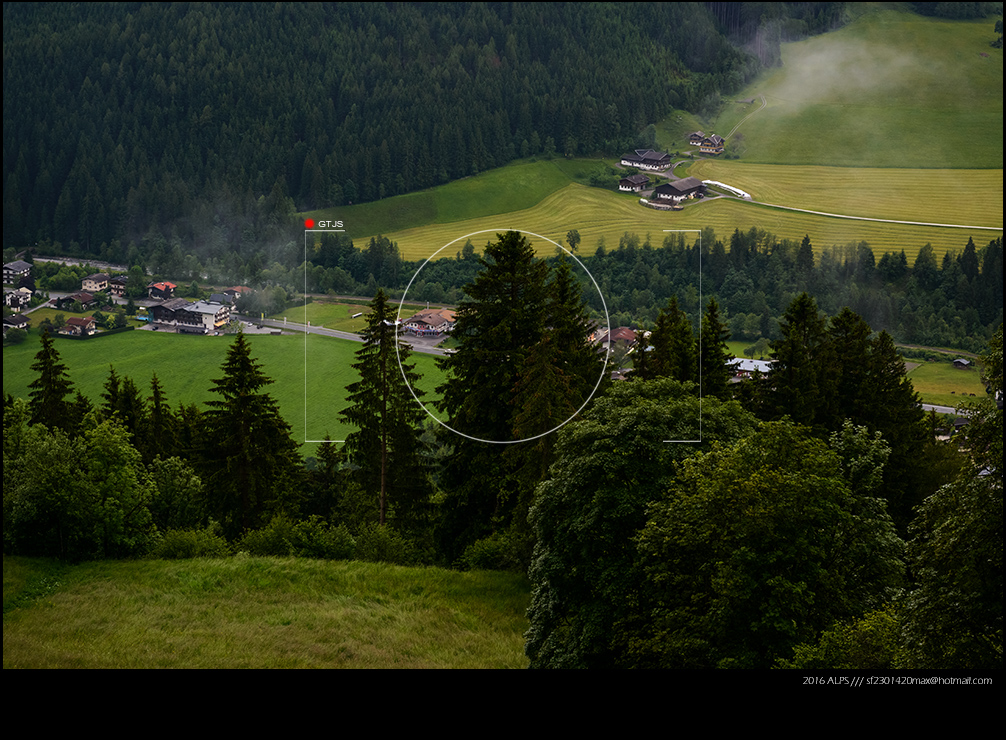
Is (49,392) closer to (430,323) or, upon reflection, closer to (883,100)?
(430,323)

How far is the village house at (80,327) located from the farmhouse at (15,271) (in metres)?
2.25

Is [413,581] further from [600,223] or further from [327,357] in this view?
[600,223]

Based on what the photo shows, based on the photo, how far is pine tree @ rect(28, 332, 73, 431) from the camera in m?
25.6

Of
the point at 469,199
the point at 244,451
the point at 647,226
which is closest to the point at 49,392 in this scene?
the point at 244,451

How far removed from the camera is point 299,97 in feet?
123

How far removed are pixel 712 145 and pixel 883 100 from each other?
6376 millimetres

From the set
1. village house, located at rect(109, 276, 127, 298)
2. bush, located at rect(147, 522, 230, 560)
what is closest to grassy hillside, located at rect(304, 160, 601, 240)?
village house, located at rect(109, 276, 127, 298)

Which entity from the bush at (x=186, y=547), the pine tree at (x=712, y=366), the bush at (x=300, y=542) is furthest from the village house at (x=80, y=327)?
the pine tree at (x=712, y=366)

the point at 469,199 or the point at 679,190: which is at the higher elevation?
the point at 679,190

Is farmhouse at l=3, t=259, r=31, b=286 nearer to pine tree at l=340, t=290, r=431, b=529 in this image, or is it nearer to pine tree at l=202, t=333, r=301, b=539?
pine tree at l=202, t=333, r=301, b=539

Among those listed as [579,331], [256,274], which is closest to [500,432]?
[579,331]

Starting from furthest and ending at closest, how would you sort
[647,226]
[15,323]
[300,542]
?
[15,323] < [647,226] < [300,542]

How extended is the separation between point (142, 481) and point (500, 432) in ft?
32.3

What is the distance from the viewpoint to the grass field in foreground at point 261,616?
48.8ft
